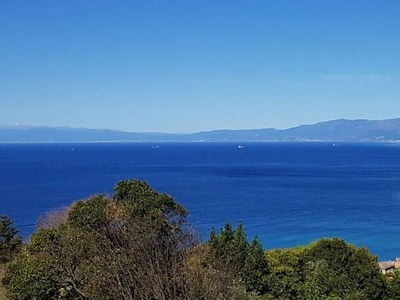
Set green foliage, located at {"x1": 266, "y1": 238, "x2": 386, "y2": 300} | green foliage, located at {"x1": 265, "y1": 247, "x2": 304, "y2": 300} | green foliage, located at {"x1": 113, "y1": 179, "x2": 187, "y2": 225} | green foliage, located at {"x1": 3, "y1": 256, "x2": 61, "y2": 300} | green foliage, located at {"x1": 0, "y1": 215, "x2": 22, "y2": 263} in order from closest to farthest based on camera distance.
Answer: green foliage, located at {"x1": 3, "y1": 256, "x2": 61, "y2": 300} < green foliage, located at {"x1": 266, "y1": 238, "x2": 386, "y2": 300} < green foliage, located at {"x1": 265, "y1": 247, "x2": 304, "y2": 300} < green foliage, located at {"x1": 113, "y1": 179, "x2": 187, "y2": 225} < green foliage, located at {"x1": 0, "y1": 215, "x2": 22, "y2": 263}

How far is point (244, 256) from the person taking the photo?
17.1m

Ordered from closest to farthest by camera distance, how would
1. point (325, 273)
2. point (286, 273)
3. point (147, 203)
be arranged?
point (325, 273) < point (147, 203) < point (286, 273)

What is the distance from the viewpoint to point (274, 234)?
44.6 meters

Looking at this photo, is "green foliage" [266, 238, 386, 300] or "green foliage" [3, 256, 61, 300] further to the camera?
"green foliage" [266, 238, 386, 300]

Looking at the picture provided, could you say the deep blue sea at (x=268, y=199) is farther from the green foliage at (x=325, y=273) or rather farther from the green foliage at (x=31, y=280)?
the green foliage at (x=31, y=280)

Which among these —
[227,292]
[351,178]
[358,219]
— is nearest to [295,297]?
[227,292]

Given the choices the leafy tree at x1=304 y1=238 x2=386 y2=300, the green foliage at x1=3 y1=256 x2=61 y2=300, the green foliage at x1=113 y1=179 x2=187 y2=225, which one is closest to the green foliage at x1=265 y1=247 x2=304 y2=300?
the leafy tree at x1=304 y1=238 x2=386 y2=300

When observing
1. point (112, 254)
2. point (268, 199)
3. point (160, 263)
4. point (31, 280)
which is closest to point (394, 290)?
point (160, 263)

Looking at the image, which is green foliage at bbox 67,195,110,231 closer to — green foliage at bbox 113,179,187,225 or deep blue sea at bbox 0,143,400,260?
green foliage at bbox 113,179,187,225

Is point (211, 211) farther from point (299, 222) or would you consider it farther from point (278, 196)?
point (278, 196)

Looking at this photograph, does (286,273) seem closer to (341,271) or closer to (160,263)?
(341,271)

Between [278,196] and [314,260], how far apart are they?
49187 millimetres

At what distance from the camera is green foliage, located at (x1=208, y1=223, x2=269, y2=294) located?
1656cm

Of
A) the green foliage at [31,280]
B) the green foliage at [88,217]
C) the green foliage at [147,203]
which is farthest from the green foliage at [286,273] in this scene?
the green foliage at [31,280]
